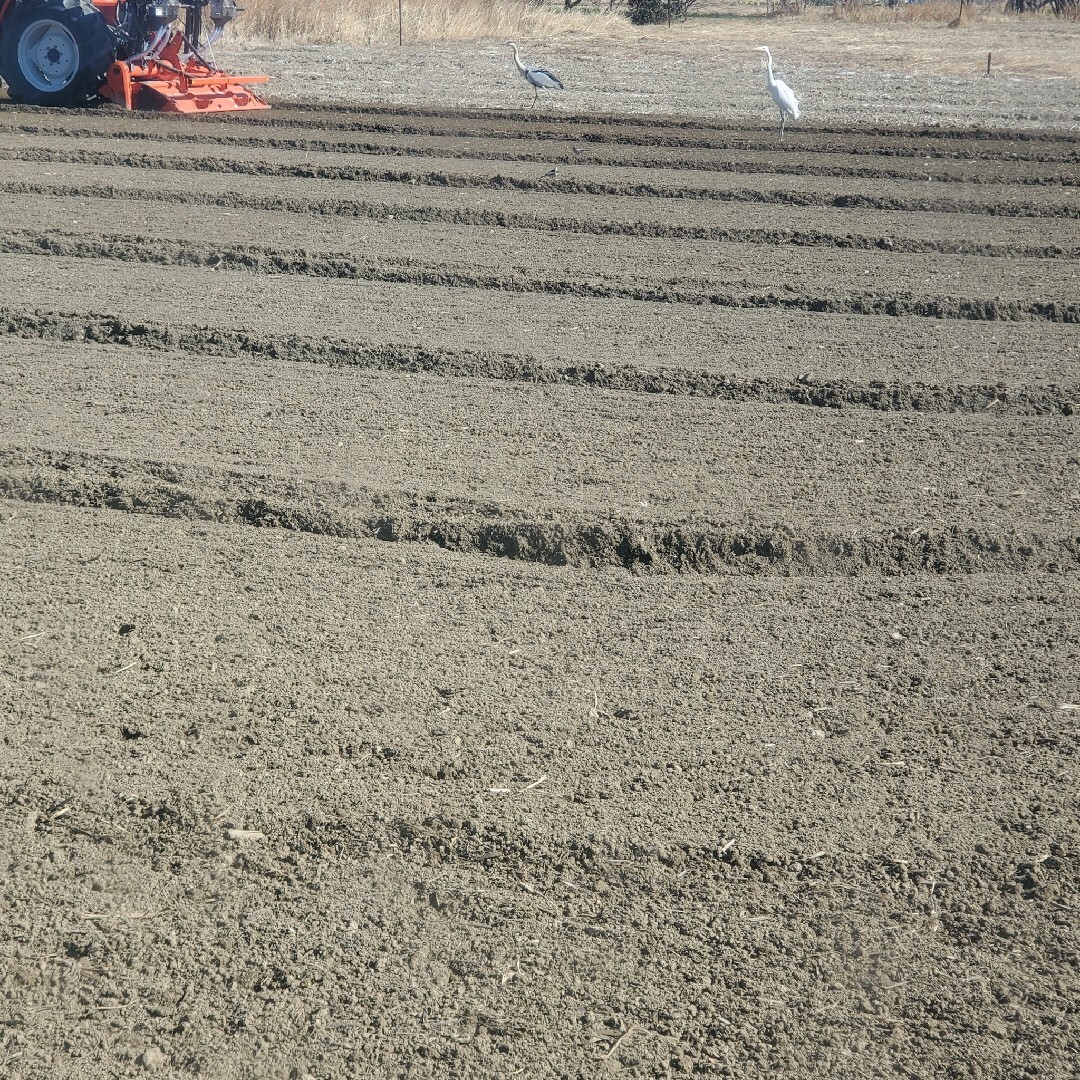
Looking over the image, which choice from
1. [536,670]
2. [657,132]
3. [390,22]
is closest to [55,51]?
[657,132]

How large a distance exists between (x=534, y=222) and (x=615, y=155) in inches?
120

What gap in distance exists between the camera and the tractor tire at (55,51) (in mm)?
14539

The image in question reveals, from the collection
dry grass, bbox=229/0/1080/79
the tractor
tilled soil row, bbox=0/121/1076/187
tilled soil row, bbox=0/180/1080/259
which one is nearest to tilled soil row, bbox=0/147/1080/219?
tilled soil row, bbox=0/121/1076/187

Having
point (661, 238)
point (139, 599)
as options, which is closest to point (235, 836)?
point (139, 599)

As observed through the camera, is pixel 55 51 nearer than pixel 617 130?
No

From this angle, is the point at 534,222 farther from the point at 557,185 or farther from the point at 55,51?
the point at 55,51

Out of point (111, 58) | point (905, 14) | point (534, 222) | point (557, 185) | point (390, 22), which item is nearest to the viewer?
point (534, 222)

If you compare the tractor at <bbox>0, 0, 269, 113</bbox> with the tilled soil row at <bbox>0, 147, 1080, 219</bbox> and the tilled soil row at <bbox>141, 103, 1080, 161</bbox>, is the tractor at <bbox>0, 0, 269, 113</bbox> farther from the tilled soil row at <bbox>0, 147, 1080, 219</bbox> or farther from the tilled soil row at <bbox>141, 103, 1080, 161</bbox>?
the tilled soil row at <bbox>0, 147, 1080, 219</bbox>

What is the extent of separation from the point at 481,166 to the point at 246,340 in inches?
230

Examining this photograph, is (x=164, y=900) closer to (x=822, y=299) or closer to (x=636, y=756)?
(x=636, y=756)

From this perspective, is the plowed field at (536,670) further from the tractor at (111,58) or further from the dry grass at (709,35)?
the dry grass at (709,35)

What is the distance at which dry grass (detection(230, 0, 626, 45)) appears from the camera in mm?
24484

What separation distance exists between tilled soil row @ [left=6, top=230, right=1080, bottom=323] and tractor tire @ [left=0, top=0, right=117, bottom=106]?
616 cm

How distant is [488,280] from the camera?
28.6ft
